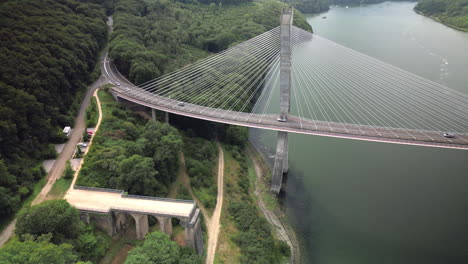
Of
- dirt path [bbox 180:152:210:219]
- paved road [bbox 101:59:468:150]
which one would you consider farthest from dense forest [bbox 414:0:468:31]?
dirt path [bbox 180:152:210:219]

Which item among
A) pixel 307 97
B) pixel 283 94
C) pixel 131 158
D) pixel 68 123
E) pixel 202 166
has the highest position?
pixel 283 94

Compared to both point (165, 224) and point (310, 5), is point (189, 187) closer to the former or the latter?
point (165, 224)

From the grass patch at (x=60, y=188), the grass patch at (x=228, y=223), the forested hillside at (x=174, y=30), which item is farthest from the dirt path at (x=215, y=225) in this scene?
the forested hillside at (x=174, y=30)

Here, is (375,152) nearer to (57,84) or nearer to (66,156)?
(66,156)

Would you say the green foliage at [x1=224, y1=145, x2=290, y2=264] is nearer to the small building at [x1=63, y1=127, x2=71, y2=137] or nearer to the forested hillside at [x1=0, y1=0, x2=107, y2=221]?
the small building at [x1=63, y1=127, x2=71, y2=137]

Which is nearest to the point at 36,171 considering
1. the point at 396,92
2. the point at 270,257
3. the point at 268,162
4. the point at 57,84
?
the point at 57,84

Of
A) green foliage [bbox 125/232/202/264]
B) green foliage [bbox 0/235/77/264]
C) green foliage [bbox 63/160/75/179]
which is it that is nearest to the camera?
green foliage [bbox 0/235/77/264]

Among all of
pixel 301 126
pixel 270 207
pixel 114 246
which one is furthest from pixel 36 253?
pixel 301 126
